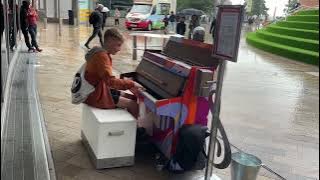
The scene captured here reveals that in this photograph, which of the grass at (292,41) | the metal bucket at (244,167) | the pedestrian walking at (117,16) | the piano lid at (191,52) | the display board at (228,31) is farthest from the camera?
the pedestrian walking at (117,16)

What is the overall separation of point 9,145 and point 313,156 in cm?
313

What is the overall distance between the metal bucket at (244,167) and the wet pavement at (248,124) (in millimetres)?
496

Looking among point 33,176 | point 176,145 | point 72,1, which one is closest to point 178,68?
point 176,145

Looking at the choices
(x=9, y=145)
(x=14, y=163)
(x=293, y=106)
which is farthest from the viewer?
(x=293, y=106)

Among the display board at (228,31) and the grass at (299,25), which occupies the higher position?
the display board at (228,31)

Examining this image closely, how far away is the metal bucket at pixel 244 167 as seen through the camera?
2.75 metres

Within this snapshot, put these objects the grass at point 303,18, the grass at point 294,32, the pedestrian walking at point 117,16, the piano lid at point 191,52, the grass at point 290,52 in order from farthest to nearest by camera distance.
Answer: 1. the pedestrian walking at point 117,16
2. the grass at point 303,18
3. the grass at point 294,32
4. the grass at point 290,52
5. the piano lid at point 191,52

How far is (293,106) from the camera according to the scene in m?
6.30

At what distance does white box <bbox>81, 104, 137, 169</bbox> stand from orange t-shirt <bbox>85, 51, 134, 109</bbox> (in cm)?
9

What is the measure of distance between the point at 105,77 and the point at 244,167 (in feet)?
4.67

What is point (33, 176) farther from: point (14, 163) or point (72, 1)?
point (72, 1)

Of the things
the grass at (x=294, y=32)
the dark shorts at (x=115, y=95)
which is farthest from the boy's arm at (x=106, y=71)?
the grass at (x=294, y=32)

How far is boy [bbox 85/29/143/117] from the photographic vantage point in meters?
3.36

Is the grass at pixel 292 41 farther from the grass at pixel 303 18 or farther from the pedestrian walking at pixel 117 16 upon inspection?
the pedestrian walking at pixel 117 16
